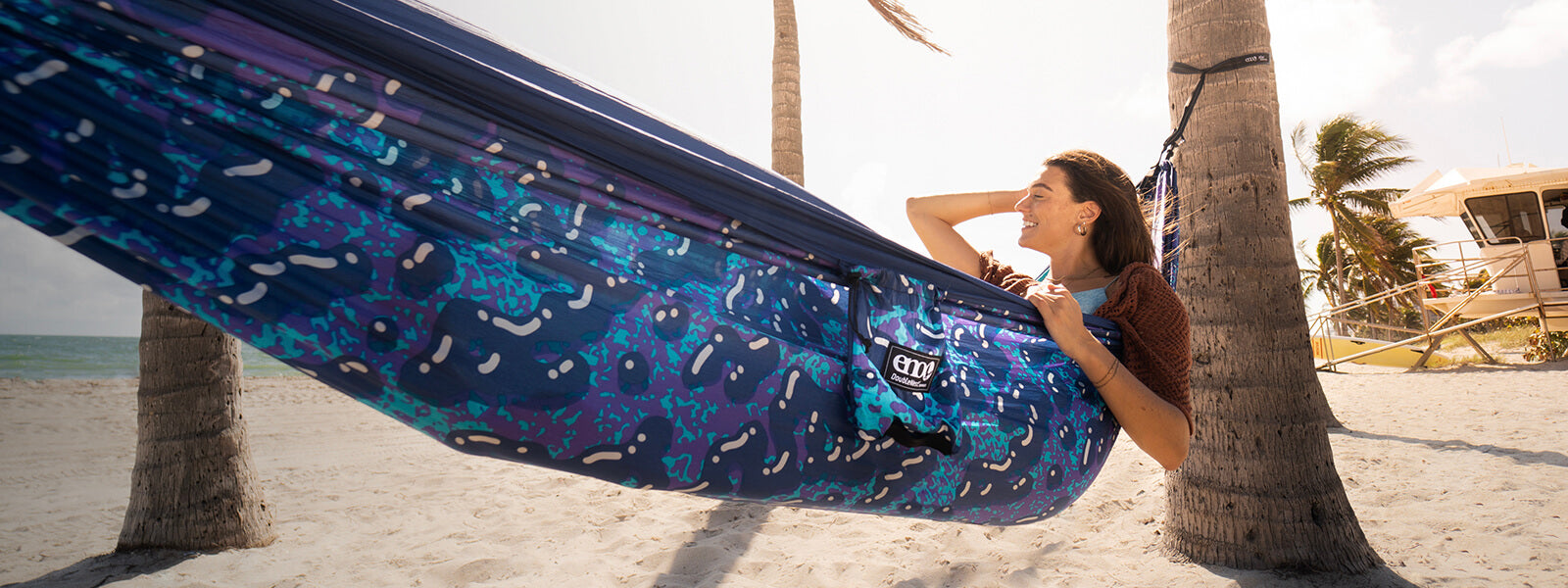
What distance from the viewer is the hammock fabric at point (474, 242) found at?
861 mm

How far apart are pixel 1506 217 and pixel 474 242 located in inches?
543

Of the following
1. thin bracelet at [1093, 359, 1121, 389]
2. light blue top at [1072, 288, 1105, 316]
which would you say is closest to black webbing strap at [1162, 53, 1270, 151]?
light blue top at [1072, 288, 1105, 316]

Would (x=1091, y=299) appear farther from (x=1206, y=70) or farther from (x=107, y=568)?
(x=107, y=568)

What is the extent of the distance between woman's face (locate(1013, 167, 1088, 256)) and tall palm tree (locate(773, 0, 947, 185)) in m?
2.77

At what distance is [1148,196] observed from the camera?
2.42m

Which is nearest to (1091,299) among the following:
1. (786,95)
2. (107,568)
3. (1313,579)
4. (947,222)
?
(947,222)

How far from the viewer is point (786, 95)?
4816mm

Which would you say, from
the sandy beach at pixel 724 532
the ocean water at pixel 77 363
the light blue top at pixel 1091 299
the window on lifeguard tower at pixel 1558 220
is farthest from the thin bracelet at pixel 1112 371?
the ocean water at pixel 77 363

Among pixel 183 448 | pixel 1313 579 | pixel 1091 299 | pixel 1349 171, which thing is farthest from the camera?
pixel 1349 171

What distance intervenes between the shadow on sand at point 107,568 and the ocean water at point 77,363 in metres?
11.1

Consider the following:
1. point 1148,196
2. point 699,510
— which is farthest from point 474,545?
point 1148,196

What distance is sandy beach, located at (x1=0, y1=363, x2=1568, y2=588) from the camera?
263cm

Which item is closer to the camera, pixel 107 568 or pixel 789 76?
pixel 107 568

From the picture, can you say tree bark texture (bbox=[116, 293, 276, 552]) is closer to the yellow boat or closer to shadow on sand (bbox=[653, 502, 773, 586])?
shadow on sand (bbox=[653, 502, 773, 586])
